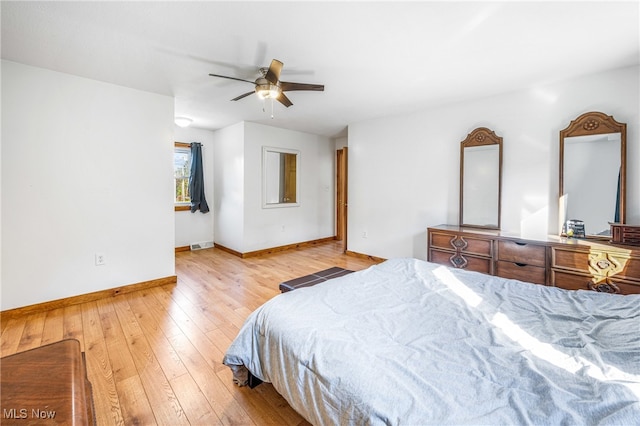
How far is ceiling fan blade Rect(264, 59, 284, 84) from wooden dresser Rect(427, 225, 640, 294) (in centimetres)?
245

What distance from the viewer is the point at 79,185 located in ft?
9.80

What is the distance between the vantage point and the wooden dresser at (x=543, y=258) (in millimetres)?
2404

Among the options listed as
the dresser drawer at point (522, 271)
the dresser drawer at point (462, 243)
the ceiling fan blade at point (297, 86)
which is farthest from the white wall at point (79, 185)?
the dresser drawer at point (522, 271)

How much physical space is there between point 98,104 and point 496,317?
4012 millimetres

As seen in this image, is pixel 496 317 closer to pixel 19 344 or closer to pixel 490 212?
pixel 490 212

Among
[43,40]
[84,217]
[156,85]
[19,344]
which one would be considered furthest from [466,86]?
[19,344]

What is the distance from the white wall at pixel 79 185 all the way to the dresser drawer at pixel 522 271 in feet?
12.7

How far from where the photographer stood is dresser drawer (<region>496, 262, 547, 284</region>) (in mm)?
2777

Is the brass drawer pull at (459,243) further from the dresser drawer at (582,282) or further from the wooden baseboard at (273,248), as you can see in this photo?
the wooden baseboard at (273,248)

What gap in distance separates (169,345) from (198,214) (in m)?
3.82

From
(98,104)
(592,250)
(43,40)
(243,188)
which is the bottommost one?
A: (592,250)

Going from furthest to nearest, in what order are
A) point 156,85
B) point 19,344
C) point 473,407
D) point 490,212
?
point 490,212 → point 156,85 → point 19,344 → point 473,407

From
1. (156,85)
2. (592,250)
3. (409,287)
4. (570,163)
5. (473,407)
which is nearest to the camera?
(473,407)

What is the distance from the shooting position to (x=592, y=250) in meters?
2.49
